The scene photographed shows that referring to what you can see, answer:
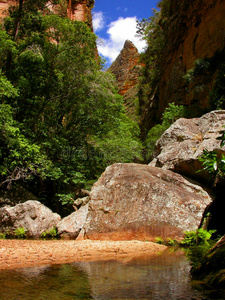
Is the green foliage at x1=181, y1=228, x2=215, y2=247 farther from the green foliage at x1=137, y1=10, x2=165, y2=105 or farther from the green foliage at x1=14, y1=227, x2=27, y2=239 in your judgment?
the green foliage at x1=137, y1=10, x2=165, y2=105

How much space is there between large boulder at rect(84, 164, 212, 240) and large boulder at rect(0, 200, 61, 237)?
8.97ft

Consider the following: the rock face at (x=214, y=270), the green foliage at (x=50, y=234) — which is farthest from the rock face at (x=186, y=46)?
the rock face at (x=214, y=270)

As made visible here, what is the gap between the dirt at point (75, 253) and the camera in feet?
17.6

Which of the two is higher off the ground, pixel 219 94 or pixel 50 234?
pixel 219 94

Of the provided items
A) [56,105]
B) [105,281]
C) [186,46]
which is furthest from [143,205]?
[186,46]

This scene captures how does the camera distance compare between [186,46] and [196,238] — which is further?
[186,46]

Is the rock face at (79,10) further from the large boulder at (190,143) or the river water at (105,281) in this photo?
the river water at (105,281)

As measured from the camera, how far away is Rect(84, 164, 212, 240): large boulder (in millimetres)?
7812

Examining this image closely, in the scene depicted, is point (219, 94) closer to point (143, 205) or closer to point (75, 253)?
point (143, 205)

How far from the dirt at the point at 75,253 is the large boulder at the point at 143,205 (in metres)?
0.76

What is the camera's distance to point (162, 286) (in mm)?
3609

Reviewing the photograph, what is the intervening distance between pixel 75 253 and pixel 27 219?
501cm

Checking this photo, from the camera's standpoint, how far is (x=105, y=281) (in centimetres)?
390

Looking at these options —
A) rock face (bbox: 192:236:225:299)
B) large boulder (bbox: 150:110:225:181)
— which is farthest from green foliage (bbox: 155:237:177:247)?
rock face (bbox: 192:236:225:299)
